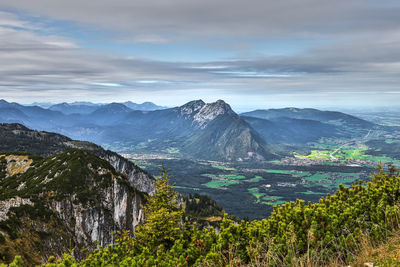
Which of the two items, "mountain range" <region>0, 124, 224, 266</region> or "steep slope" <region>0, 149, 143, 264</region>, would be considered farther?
"steep slope" <region>0, 149, 143, 264</region>

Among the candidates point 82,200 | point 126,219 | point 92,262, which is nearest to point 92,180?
point 82,200

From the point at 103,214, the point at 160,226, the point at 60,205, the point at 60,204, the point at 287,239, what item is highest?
the point at 287,239

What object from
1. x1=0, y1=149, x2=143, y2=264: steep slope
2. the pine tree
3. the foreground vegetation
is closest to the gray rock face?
x1=0, y1=149, x2=143, y2=264: steep slope

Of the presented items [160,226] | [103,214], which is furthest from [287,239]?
[103,214]

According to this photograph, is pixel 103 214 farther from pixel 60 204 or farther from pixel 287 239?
pixel 287 239

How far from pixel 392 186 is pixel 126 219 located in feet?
254

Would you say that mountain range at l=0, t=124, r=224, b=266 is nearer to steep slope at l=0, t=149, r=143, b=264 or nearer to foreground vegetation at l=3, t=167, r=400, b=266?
steep slope at l=0, t=149, r=143, b=264

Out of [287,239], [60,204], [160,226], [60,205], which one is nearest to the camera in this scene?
[287,239]

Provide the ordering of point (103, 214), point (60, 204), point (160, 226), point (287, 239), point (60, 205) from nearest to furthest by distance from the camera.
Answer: point (287, 239) < point (160, 226) < point (60, 205) < point (60, 204) < point (103, 214)

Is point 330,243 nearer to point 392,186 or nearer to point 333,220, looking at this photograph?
point 333,220

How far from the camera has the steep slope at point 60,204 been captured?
49.4 metres

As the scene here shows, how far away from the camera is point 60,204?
64.4 metres

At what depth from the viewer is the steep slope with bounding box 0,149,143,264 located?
49406 millimetres

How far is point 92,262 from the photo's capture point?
45.2 ft
